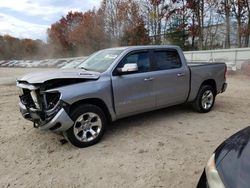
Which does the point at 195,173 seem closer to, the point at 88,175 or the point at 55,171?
the point at 88,175

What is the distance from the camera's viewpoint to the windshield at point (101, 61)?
5.17 m

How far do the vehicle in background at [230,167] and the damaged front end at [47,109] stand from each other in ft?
8.62

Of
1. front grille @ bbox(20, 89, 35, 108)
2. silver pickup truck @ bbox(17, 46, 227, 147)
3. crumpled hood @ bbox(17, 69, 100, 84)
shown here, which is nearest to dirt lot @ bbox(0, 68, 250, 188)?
→ silver pickup truck @ bbox(17, 46, 227, 147)

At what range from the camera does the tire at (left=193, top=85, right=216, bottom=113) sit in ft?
21.6

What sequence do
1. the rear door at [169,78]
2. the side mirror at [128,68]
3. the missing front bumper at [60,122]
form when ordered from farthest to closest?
the rear door at [169,78] → the side mirror at [128,68] → the missing front bumper at [60,122]

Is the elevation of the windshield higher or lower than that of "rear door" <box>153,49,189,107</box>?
higher

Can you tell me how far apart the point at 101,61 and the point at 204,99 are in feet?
9.44

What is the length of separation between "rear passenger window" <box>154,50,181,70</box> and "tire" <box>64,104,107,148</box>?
1831 millimetres

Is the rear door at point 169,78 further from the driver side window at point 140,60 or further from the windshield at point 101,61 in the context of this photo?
the windshield at point 101,61

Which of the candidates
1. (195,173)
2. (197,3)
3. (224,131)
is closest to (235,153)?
(195,173)

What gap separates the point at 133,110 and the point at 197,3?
2049 centimetres

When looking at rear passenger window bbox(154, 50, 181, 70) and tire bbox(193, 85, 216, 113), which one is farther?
tire bbox(193, 85, 216, 113)

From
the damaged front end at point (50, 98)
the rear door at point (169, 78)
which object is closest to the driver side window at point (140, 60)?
the rear door at point (169, 78)

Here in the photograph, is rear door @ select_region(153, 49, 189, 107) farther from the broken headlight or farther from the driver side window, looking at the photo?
the broken headlight
